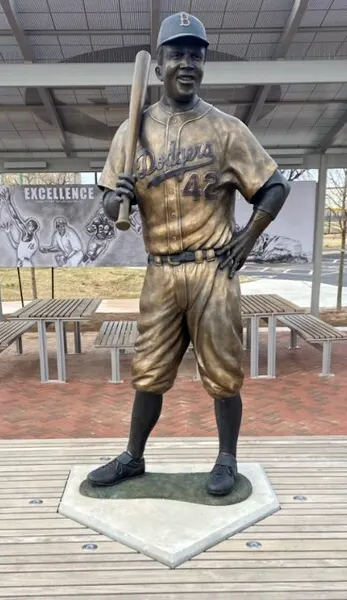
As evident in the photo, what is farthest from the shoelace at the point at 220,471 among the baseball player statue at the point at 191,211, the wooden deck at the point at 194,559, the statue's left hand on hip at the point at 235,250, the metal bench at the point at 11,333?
the metal bench at the point at 11,333

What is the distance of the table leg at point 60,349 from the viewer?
6.00 meters

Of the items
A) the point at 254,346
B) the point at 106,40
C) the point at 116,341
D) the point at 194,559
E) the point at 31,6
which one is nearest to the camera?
the point at 194,559

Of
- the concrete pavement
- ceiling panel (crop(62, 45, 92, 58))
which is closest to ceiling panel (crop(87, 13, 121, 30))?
ceiling panel (crop(62, 45, 92, 58))

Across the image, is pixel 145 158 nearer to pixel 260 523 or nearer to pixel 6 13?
pixel 260 523

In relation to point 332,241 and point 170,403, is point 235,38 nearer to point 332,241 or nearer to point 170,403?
point 170,403

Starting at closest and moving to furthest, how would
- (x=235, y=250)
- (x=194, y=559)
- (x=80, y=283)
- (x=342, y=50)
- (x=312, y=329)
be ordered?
(x=194, y=559) < (x=235, y=250) < (x=342, y=50) < (x=312, y=329) < (x=80, y=283)

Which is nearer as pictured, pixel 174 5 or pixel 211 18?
pixel 174 5

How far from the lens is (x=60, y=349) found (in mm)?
6059

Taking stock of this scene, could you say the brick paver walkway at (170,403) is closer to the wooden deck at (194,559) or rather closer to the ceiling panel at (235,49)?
the wooden deck at (194,559)

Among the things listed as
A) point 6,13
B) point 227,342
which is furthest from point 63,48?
point 227,342

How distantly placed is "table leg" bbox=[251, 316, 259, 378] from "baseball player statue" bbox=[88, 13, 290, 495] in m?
3.49

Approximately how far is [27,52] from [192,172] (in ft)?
12.7

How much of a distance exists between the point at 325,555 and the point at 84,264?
6.31 m

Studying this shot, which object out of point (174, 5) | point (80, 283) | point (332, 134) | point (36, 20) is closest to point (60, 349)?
point (36, 20)
